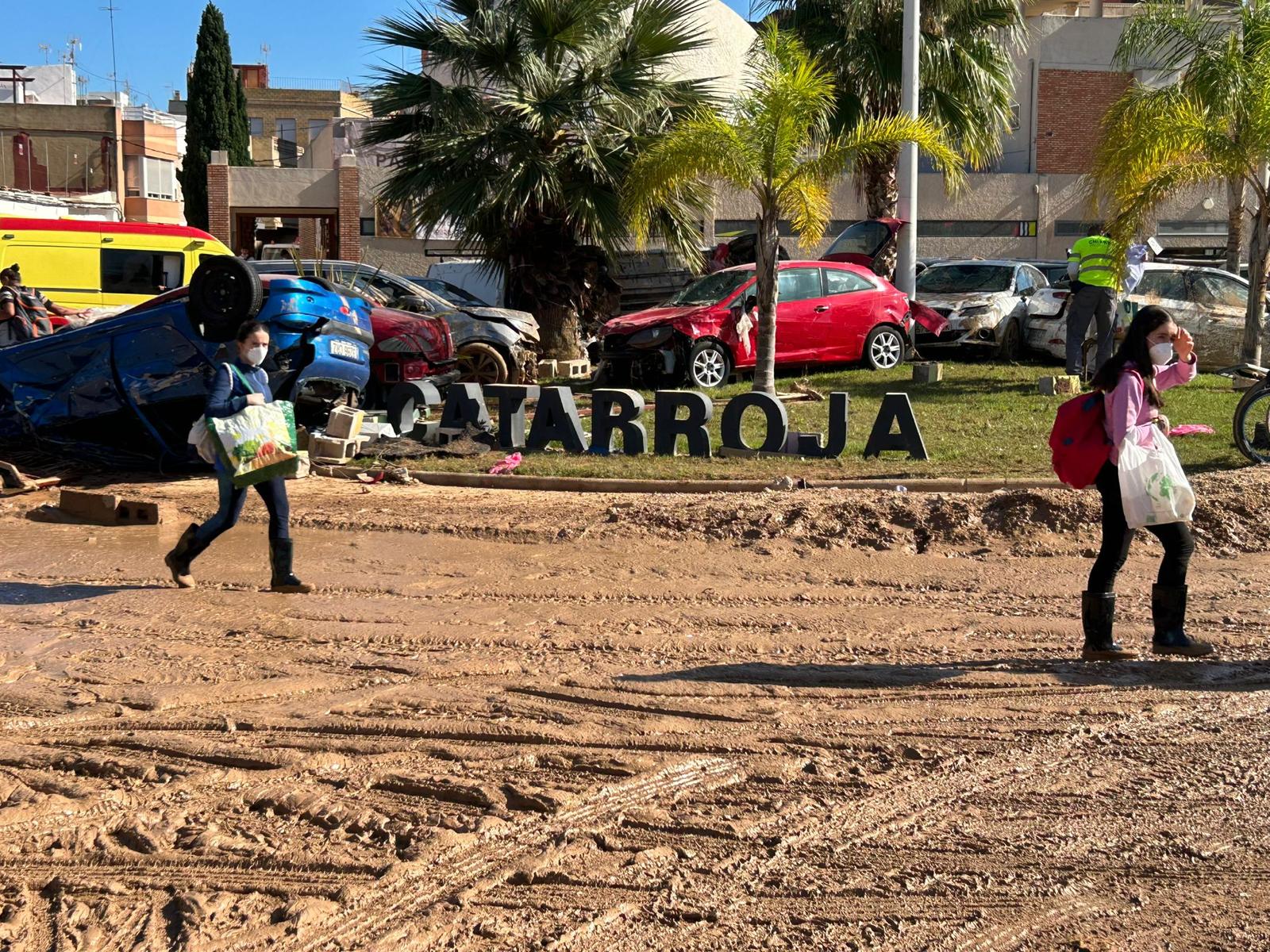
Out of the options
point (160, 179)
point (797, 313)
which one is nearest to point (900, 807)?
point (797, 313)

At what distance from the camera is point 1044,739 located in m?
5.58

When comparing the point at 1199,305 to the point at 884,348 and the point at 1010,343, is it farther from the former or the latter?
the point at 884,348

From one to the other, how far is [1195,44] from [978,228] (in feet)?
63.7

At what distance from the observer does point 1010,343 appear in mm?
18734

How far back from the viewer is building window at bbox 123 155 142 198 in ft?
160

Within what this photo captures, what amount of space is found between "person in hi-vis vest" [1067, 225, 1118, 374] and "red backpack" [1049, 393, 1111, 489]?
9.50m

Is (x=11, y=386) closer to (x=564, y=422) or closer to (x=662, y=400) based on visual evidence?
(x=564, y=422)

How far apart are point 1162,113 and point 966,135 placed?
721 cm

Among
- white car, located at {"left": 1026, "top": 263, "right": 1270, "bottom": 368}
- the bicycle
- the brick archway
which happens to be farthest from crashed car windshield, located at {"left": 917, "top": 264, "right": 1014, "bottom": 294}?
the brick archway

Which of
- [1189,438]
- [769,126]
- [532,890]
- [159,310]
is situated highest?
[769,126]

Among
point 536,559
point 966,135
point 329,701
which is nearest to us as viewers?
point 329,701

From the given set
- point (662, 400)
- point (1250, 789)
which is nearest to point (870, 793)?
point (1250, 789)

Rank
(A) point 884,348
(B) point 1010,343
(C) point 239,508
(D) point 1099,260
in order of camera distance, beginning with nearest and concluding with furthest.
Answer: (C) point 239,508
(D) point 1099,260
(A) point 884,348
(B) point 1010,343

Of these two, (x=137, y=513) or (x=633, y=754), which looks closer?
(x=633, y=754)
